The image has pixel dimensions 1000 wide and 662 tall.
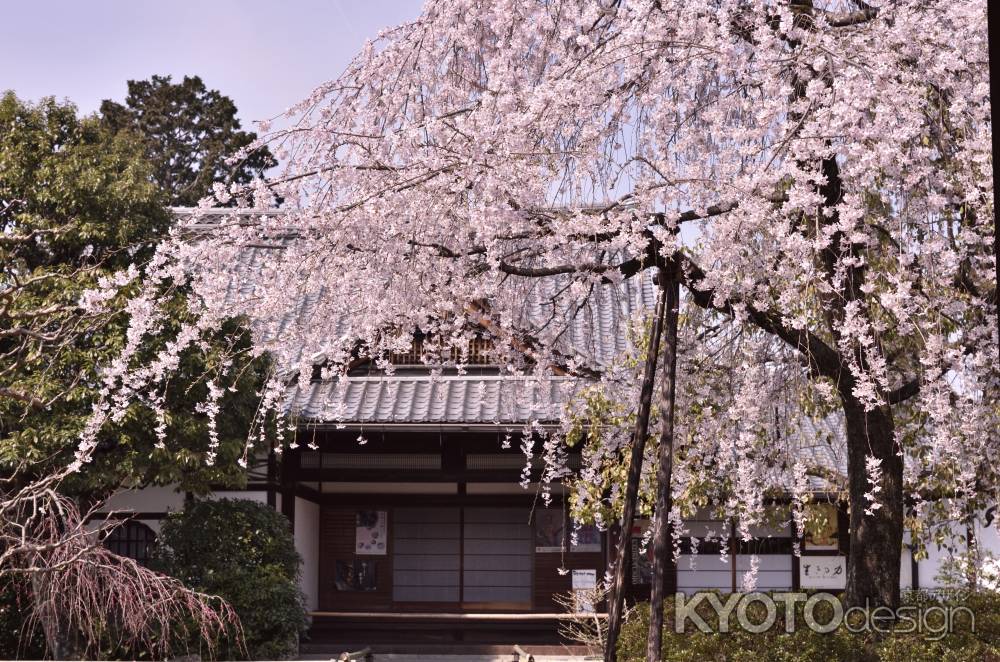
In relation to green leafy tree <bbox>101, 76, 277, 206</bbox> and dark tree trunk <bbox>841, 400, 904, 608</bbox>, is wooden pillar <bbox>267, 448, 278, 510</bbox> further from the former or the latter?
green leafy tree <bbox>101, 76, 277, 206</bbox>

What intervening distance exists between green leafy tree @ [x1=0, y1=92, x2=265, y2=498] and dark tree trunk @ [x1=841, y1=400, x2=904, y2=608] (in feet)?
19.5

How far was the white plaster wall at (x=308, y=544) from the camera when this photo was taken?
543 inches

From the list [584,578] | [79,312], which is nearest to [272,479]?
[79,312]

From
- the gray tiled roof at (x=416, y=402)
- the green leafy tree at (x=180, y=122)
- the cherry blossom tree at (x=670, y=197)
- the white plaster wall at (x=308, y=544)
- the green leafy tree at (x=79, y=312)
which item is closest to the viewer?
the cherry blossom tree at (x=670, y=197)

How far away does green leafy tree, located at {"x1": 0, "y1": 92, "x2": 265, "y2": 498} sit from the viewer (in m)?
10.2

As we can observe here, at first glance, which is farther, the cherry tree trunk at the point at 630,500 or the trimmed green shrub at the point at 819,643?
the trimmed green shrub at the point at 819,643

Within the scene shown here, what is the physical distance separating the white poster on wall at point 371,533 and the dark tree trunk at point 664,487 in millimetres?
9902

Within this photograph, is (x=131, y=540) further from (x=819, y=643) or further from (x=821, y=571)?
(x=819, y=643)

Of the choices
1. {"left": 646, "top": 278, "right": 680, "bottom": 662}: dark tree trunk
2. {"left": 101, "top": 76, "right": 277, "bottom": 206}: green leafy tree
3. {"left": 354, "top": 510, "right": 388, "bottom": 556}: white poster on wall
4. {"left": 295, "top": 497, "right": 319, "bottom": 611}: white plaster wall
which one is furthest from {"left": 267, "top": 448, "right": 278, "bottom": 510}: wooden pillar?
{"left": 101, "top": 76, "right": 277, "bottom": 206}: green leafy tree

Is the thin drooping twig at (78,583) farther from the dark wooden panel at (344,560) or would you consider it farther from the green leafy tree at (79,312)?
the dark wooden panel at (344,560)

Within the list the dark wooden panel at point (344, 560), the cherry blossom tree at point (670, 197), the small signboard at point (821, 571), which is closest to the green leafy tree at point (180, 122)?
the dark wooden panel at point (344, 560)

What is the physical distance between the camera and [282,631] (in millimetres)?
11180

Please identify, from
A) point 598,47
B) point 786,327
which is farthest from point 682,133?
point 786,327

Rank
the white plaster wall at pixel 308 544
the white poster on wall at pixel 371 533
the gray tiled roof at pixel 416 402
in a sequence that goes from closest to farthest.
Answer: the gray tiled roof at pixel 416 402 → the white plaster wall at pixel 308 544 → the white poster on wall at pixel 371 533
